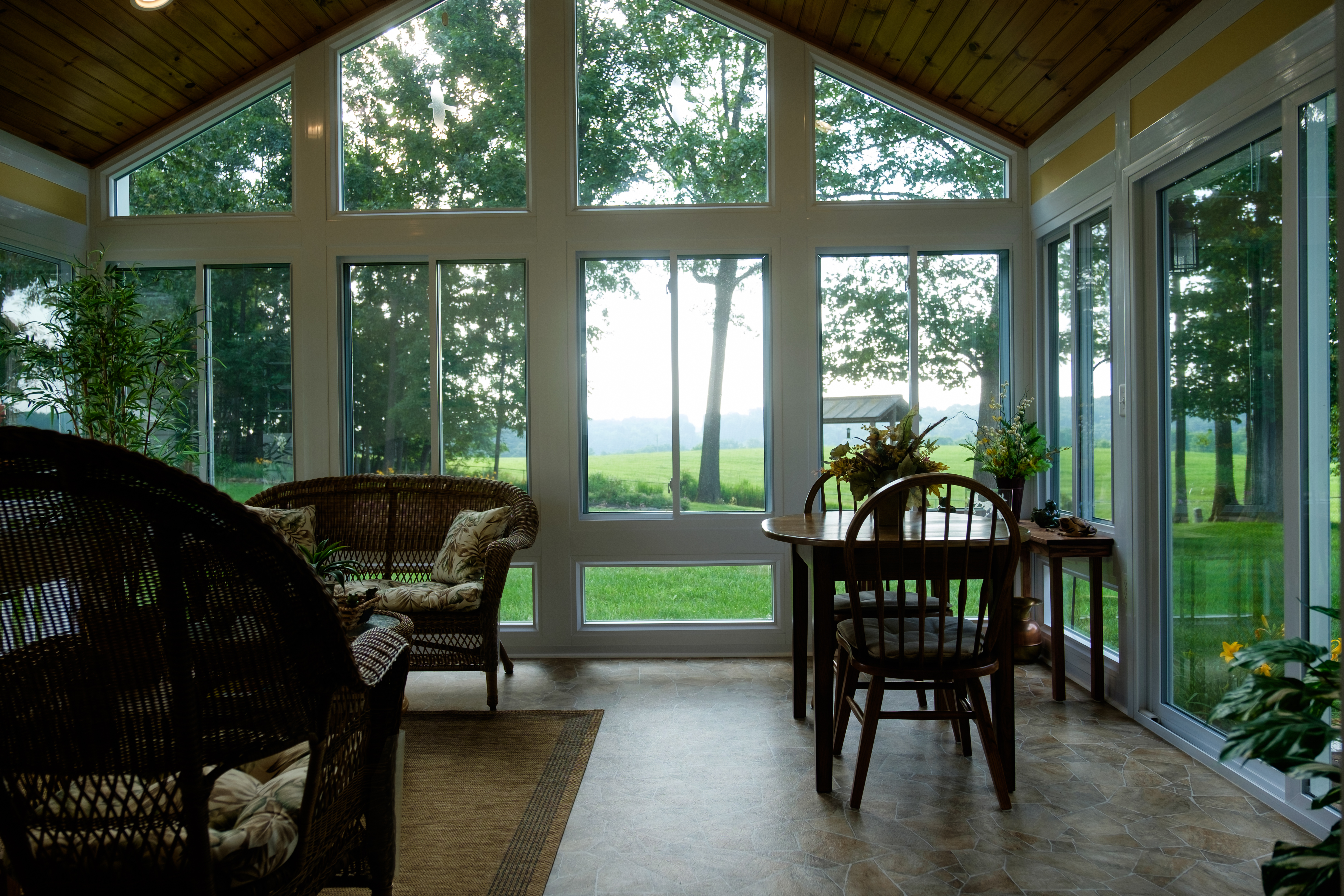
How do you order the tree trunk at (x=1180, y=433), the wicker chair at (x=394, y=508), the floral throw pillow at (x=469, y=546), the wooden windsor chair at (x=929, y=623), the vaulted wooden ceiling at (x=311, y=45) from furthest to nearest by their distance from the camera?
the wicker chair at (x=394, y=508) → the floral throw pillow at (x=469, y=546) → the vaulted wooden ceiling at (x=311, y=45) → the tree trunk at (x=1180, y=433) → the wooden windsor chair at (x=929, y=623)

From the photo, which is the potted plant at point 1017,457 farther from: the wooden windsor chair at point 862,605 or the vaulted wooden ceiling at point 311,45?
the vaulted wooden ceiling at point 311,45

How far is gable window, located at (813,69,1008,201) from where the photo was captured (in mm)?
4562

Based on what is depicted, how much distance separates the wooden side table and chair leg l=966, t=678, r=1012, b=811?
3.91ft

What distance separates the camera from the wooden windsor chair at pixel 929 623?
2432mm

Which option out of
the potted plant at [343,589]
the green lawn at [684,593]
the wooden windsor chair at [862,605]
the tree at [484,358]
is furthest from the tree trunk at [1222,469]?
the tree at [484,358]

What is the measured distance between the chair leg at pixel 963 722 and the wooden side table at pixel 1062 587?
A: 2.42 ft

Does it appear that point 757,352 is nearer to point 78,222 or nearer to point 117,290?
point 117,290

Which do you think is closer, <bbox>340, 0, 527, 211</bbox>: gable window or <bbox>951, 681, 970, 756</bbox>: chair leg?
<bbox>951, 681, 970, 756</bbox>: chair leg

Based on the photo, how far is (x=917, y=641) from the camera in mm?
2596

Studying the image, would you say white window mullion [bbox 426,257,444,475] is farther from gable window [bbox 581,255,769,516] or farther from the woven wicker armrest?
the woven wicker armrest

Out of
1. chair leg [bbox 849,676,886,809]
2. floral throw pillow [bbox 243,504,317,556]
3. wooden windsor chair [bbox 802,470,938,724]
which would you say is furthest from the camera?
floral throw pillow [bbox 243,504,317,556]

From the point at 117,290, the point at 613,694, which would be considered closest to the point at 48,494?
the point at 613,694

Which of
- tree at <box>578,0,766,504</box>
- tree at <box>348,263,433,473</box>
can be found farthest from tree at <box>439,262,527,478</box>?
tree at <box>578,0,766,504</box>

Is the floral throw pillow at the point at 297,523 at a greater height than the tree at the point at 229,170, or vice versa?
the tree at the point at 229,170
